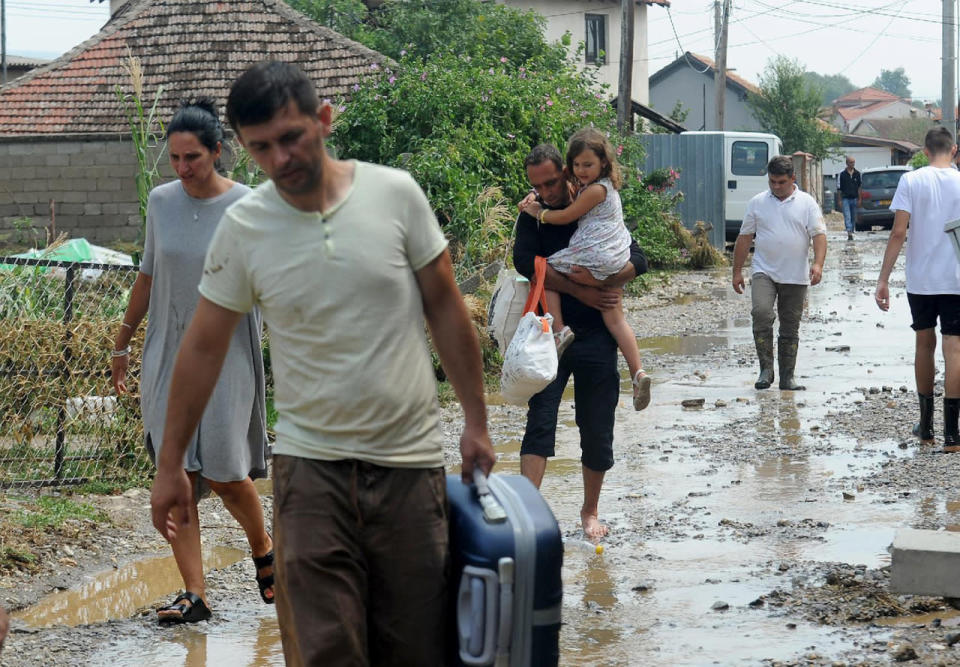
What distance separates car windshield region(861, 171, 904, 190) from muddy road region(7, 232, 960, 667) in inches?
1018

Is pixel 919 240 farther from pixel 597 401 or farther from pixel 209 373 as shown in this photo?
pixel 209 373

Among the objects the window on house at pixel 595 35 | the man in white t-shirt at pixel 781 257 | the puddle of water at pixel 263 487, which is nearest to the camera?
the puddle of water at pixel 263 487

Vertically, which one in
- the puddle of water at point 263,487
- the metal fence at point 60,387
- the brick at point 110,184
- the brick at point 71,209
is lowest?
the puddle of water at point 263,487

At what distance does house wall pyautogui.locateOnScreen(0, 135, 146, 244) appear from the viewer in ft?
76.3

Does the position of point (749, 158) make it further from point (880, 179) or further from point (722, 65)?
point (722, 65)

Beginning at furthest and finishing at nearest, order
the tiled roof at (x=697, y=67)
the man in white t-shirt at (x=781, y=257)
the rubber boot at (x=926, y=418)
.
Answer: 1. the tiled roof at (x=697, y=67)
2. the man in white t-shirt at (x=781, y=257)
3. the rubber boot at (x=926, y=418)

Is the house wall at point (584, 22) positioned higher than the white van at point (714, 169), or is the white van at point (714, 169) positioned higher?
the house wall at point (584, 22)

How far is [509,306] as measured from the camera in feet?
20.2

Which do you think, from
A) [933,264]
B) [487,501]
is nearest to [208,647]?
[487,501]

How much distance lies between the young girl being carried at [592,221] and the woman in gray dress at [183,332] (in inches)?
59.6

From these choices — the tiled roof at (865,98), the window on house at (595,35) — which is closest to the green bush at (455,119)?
the window on house at (595,35)

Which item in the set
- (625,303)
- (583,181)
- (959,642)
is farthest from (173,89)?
(959,642)

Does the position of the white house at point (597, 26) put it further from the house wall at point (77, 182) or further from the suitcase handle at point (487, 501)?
the suitcase handle at point (487, 501)

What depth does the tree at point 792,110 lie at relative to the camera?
52.9 m
